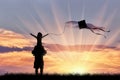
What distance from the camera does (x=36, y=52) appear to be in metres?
22.2
